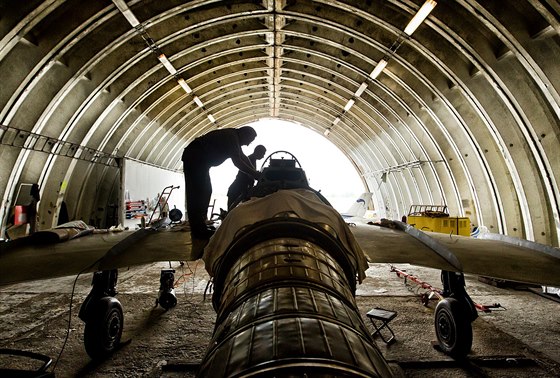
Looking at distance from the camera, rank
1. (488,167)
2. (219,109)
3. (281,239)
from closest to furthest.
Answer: (281,239) < (488,167) < (219,109)

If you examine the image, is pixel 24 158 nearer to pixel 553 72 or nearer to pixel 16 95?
pixel 16 95

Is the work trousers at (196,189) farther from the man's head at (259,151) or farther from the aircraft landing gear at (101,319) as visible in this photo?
the man's head at (259,151)

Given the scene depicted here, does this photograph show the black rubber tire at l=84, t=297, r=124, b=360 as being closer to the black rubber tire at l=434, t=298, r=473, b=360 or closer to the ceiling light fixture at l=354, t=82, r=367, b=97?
the black rubber tire at l=434, t=298, r=473, b=360

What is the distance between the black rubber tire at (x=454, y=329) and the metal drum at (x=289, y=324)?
3646 mm

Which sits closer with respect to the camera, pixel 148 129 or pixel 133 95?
pixel 133 95

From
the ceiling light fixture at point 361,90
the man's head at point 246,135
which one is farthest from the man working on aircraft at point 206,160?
the ceiling light fixture at point 361,90

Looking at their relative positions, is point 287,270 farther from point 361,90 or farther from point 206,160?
point 361,90

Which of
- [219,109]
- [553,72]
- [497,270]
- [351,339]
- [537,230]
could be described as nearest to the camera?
[351,339]

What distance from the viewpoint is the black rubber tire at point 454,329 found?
421 centimetres

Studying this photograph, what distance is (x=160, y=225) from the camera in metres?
4.71

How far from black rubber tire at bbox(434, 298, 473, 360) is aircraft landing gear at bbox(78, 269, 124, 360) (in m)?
5.06

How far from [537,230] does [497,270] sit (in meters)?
6.25

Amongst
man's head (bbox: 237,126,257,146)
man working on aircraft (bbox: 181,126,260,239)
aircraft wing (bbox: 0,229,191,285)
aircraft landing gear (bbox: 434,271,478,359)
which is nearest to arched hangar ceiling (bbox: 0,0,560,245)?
aircraft landing gear (bbox: 434,271,478,359)

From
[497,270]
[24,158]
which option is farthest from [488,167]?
[24,158]
